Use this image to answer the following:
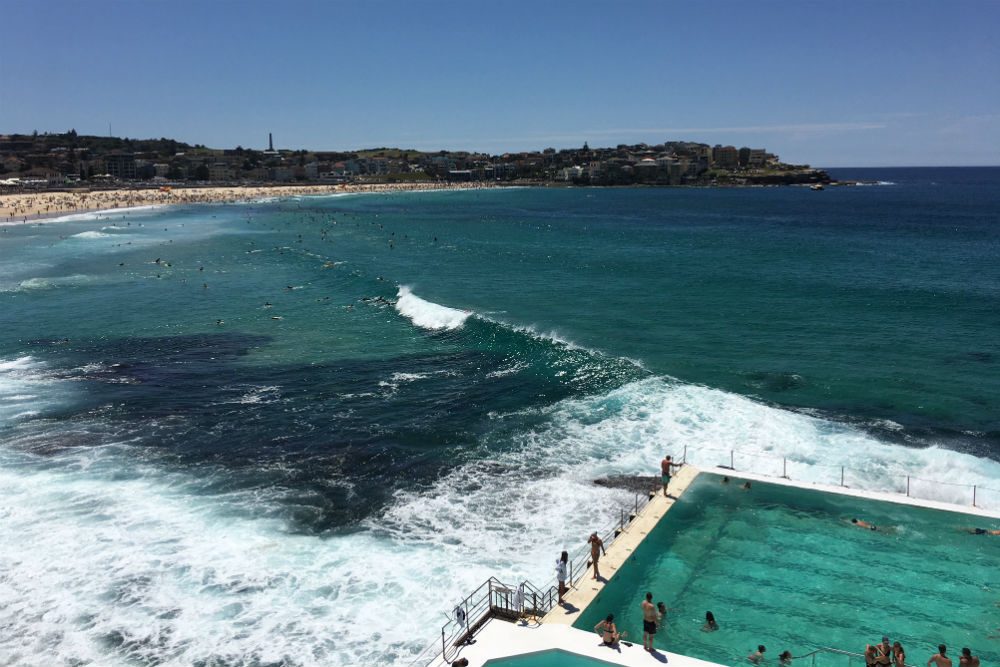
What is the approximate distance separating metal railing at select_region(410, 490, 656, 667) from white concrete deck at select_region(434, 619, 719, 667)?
268mm

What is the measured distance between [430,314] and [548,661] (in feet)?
110

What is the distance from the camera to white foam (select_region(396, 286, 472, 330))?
4411cm

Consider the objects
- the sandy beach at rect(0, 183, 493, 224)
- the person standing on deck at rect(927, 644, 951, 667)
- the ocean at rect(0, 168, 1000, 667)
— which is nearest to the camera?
the person standing on deck at rect(927, 644, 951, 667)

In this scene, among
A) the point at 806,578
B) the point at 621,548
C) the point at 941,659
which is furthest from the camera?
the point at 621,548

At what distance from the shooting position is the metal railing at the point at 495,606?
585 inches

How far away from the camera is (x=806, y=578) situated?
1753 centimetres

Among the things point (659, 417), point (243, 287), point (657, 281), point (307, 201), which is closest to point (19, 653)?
point (659, 417)

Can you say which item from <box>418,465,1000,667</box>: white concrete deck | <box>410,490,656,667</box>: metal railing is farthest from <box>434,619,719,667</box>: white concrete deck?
<box>410,490,656,667</box>: metal railing

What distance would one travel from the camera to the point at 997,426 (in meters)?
27.3

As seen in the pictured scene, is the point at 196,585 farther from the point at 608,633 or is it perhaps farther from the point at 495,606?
the point at 608,633

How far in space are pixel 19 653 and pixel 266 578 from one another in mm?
5004

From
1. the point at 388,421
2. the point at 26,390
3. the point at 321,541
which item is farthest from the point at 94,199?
the point at 321,541

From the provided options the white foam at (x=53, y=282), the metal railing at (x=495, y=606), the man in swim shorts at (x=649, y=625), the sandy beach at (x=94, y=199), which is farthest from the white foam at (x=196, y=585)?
the sandy beach at (x=94, y=199)

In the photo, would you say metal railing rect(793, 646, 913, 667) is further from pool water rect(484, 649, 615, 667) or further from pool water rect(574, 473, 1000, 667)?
pool water rect(484, 649, 615, 667)
